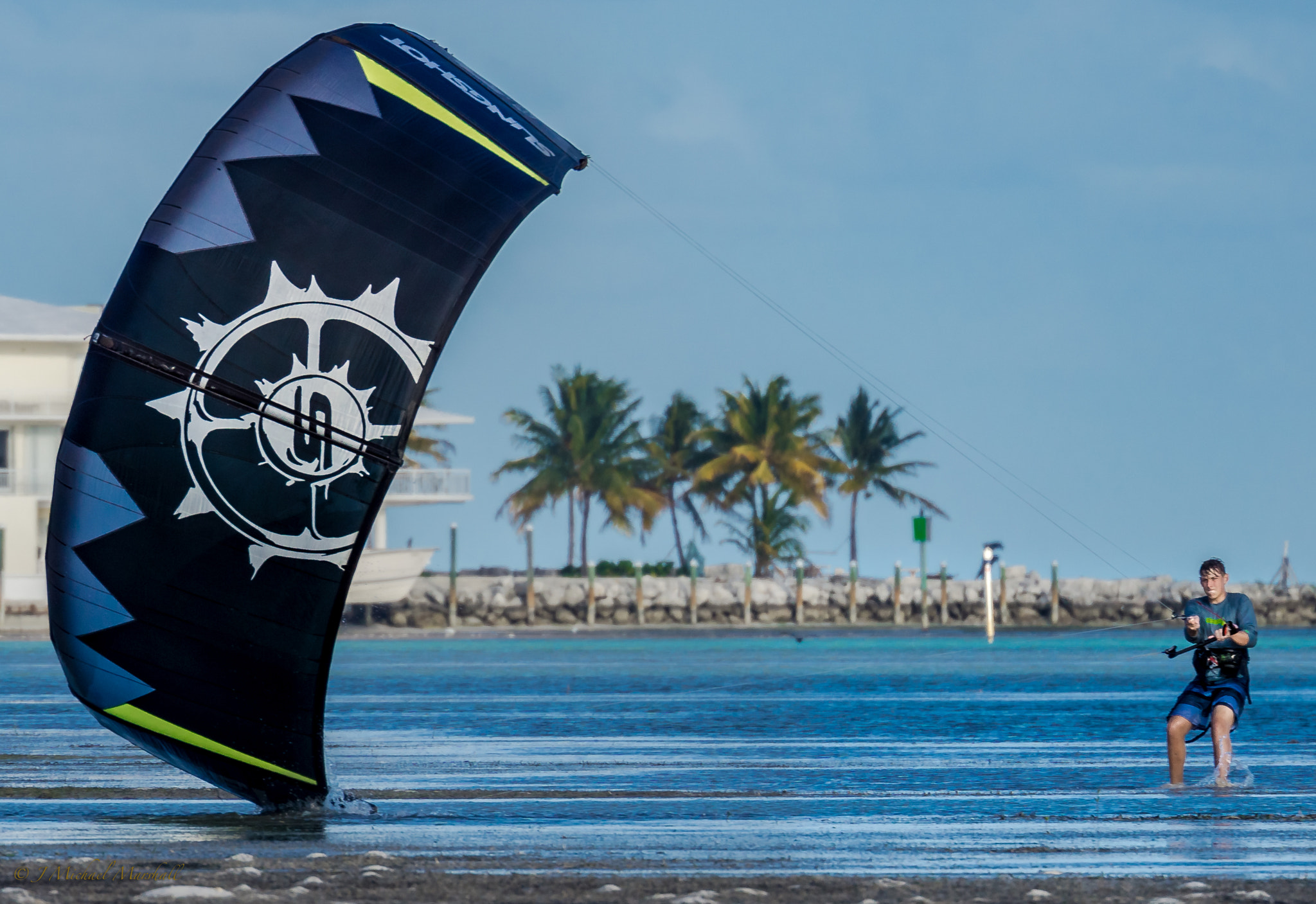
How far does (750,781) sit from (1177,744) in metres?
3.23

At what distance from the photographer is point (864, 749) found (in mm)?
17031

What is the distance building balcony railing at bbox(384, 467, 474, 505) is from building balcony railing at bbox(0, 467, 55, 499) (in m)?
11.3

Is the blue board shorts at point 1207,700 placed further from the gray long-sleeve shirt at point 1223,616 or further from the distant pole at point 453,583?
the distant pole at point 453,583

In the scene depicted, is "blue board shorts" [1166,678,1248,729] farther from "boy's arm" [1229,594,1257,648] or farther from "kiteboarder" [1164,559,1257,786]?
"boy's arm" [1229,594,1257,648]

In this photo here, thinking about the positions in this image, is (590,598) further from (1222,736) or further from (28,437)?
(1222,736)

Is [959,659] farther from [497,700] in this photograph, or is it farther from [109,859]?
[109,859]

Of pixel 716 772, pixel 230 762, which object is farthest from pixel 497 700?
pixel 230 762

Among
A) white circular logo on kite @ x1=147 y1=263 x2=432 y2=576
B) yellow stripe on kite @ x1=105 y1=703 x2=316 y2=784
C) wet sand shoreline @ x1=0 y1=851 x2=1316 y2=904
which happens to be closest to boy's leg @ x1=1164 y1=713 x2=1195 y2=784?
wet sand shoreline @ x1=0 y1=851 x2=1316 y2=904

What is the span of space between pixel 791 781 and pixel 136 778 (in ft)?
16.4

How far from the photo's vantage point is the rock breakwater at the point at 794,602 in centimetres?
7050

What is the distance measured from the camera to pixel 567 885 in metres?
7.98

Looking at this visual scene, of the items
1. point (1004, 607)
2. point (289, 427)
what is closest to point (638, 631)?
point (1004, 607)

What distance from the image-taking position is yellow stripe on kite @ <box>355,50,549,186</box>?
10.7 metres

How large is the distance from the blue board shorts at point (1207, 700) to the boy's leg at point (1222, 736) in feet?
0.12
